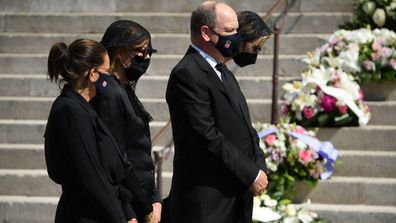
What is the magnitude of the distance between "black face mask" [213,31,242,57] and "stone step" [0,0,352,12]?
531cm

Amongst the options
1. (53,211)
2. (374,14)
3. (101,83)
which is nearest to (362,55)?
(374,14)

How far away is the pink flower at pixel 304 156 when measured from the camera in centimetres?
790

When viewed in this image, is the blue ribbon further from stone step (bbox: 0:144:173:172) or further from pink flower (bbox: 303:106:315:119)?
stone step (bbox: 0:144:173:172)

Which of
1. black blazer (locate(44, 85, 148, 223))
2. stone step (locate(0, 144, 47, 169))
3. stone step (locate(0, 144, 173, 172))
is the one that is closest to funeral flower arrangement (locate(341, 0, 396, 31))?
stone step (locate(0, 144, 173, 172))

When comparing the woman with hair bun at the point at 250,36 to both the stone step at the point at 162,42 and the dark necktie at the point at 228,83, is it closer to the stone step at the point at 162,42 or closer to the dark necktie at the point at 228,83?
the dark necktie at the point at 228,83

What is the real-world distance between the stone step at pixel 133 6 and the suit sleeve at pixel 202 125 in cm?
545

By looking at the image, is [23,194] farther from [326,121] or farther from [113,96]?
[113,96]

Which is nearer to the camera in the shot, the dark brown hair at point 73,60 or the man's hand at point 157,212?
the dark brown hair at point 73,60

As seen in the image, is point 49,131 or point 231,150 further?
point 231,150

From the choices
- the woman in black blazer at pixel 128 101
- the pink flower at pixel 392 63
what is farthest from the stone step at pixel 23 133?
the woman in black blazer at pixel 128 101

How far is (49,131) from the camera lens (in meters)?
4.61

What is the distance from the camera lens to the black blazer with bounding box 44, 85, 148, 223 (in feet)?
14.8

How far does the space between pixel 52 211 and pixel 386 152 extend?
2956 mm

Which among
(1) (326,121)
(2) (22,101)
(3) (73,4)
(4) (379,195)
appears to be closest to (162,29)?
(3) (73,4)
